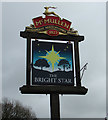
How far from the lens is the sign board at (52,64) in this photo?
46.5 feet

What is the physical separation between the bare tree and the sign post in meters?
28.7

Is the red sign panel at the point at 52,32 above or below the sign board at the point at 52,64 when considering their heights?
above

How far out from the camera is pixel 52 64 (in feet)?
48.0

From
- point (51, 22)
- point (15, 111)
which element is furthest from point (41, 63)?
point (15, 111)

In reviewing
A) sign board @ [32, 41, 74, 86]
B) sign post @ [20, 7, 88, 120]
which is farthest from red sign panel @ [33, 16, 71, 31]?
sign board @ [32, 41, 74, 86]

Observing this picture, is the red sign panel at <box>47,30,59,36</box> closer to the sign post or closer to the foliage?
the sign post

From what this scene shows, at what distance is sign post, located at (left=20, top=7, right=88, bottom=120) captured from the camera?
13.8 metres

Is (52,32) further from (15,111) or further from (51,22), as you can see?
(15,111)

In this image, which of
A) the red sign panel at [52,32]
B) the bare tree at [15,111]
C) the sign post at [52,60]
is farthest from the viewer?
the bare tree at [15,111]

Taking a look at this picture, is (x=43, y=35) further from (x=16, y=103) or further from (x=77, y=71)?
(x=16, y=103)

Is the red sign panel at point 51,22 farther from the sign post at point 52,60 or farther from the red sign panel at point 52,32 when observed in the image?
the red sign panel at point 52,32

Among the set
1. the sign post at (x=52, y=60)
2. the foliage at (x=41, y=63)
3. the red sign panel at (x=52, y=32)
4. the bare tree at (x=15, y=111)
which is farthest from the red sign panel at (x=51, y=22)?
the bare tree at (x=15, y=111)

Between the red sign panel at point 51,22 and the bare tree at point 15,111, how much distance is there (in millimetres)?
29049

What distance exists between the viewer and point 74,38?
50.9 feet
